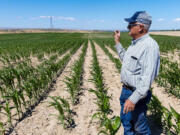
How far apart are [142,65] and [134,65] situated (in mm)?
142

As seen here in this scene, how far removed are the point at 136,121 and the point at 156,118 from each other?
128cm

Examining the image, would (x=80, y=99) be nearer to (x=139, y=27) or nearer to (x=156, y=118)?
(x=156, y=118)

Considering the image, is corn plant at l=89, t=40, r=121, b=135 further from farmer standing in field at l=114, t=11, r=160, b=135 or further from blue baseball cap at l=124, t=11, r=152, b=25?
blue baseball cap at l=124, t=11, r=152, b=25

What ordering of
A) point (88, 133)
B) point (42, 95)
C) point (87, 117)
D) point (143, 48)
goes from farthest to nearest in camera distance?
1. point (42, 95)
2. point (87, 117)
3. point (88, 133)
4. point (143, 48)

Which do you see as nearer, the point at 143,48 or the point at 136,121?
the point at 143,48

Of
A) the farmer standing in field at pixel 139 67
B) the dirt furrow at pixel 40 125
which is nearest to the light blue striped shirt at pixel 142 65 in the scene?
the farmer standing in field at pixel 139 67

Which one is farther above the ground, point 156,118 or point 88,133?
point 156,118

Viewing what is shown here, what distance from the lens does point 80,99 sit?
15.8 ft

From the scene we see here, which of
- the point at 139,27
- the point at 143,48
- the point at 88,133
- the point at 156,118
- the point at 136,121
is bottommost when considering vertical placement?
the point at 88,133

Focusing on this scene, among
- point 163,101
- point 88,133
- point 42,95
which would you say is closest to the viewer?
point 88,133

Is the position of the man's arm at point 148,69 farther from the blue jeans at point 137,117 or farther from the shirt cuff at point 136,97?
the blue jeans at point 137,117

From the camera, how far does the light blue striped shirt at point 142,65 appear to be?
6.24 feet

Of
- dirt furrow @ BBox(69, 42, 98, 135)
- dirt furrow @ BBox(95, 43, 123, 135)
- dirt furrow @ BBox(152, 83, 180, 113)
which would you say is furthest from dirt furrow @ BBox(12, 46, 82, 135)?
dirt furrow @ BBox(152, 83, 180, 113)

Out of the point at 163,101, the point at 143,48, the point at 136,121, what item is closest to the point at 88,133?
the point at 136,121
